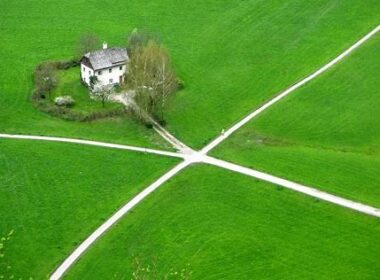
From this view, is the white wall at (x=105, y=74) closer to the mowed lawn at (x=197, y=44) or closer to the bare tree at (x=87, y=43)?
the bare tree at (x=87, y=43)

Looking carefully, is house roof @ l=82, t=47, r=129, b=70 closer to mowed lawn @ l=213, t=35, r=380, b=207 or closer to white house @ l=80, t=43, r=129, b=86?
white house @ l=80, t=43, r=129, b=86

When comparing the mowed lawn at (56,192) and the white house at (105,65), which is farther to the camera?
the white house at (105,65)

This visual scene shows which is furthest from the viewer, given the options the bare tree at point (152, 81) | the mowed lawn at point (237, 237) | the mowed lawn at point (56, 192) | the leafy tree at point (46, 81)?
the leafy tree at point (46, 81)

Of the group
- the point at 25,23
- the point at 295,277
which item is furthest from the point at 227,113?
the point at 25,23

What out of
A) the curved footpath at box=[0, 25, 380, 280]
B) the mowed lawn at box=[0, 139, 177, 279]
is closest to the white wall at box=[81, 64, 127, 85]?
the curved footpath at box=[0, 25, 380, 280]

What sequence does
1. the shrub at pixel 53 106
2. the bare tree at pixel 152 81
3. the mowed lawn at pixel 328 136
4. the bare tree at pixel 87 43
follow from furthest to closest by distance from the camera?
the bare tree at pixel 87 43 → the shrub at pixel 53 106 → the bare tree at pixel 152 81 → the mowed lawn at pixel 328 136

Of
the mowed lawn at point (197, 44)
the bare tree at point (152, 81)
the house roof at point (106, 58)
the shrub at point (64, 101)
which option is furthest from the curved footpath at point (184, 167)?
the house roof at point (106, 58)
